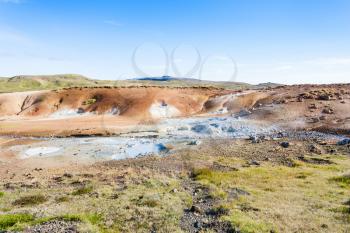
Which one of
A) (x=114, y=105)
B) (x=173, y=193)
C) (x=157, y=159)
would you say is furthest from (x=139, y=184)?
(x=114, y=105)

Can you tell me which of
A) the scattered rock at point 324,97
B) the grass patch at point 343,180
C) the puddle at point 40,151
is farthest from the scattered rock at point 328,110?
the puddle at point 40,151

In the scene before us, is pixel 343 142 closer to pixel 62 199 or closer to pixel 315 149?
pixel 315 149

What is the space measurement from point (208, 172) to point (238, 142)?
1524 cm

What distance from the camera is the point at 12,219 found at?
20.4m

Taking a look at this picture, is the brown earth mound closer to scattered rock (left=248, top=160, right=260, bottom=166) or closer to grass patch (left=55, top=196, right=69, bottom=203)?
scattered rock (left=248, top=160, right=260, bottom=166)

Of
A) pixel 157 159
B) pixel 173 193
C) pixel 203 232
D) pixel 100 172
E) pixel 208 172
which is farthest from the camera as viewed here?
pixel 157 159

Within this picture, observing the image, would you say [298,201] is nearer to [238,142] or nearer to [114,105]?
[238,142]

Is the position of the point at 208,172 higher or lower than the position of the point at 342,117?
lower

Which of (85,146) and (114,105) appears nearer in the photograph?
(85,146)

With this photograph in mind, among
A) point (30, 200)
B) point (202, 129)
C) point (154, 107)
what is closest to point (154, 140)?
point (202, 129)

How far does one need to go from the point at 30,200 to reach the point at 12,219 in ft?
16.3

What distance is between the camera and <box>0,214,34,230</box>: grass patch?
1967 centimetres

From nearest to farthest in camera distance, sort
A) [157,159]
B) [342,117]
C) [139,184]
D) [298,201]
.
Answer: [298,201], [139,184], [157,159], [342,117]

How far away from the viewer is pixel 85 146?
47.2 m
